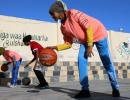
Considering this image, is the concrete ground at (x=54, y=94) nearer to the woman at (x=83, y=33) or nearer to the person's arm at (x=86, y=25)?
the woman at (x=83, y=33)

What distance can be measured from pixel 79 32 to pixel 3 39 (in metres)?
5.92

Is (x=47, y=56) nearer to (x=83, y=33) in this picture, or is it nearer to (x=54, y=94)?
(x=54, y=94)

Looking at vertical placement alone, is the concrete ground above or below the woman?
below

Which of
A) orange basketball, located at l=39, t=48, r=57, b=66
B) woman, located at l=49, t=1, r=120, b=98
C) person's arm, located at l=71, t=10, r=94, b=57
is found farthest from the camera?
orange basketball, located at l=39, t=48, r=57, b=66

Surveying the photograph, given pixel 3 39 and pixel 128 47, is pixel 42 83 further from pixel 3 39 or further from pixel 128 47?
pixel 128 47

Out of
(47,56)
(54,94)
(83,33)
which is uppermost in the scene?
(83,33)

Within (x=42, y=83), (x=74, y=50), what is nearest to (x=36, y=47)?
(x=42, y=83)

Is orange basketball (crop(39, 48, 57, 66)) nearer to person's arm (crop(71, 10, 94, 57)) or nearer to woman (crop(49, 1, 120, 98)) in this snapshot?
woman (crop(49, 1, 120, 98))

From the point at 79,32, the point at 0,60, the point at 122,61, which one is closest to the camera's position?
the point at 79,32

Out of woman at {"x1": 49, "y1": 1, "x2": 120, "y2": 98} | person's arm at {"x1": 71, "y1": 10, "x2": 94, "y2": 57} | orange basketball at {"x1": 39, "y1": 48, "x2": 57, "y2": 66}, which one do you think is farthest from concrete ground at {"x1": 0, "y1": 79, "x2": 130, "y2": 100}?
person's arm at {"x1": 71, "y1": 10, "x2": 94, "y2": 57}

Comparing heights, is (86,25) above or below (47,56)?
above

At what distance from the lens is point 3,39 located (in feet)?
33.1

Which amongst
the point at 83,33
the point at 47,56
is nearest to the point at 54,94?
the point at 47,56

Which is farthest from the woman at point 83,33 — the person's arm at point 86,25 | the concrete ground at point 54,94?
the concrete ground at point 54,94
